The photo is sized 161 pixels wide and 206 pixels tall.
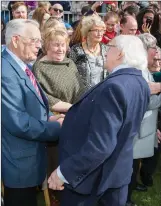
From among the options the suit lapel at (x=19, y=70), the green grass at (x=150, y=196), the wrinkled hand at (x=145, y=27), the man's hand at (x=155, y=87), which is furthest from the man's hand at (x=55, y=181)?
the wrinkled hand at (x=145, y=27)

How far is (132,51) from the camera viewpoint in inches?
83.7

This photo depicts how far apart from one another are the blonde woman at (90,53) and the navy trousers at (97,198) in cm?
143

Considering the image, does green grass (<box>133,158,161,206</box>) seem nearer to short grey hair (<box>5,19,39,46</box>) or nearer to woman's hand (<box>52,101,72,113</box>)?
woman's hand (<box>52,101,72,113</box>)

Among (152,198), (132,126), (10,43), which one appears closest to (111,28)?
(152,198)

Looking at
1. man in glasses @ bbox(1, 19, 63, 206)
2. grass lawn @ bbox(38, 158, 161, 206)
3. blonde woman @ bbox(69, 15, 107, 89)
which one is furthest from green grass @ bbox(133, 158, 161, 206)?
man in glasses @ bbox(1, 19, 63, 206)

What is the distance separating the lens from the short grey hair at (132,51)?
2100mm

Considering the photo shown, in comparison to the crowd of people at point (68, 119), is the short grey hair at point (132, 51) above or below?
above

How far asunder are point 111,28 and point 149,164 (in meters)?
2.02

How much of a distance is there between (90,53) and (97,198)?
185 centimetres

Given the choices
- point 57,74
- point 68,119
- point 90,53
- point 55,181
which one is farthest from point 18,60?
point 90,53

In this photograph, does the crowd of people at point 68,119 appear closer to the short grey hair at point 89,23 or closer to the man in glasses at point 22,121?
the man in glasses at point 22,121

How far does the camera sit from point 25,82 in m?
2.23

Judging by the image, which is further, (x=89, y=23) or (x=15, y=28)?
(x=89, y=23)

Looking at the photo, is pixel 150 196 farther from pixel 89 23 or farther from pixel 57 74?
pixel 89 23
